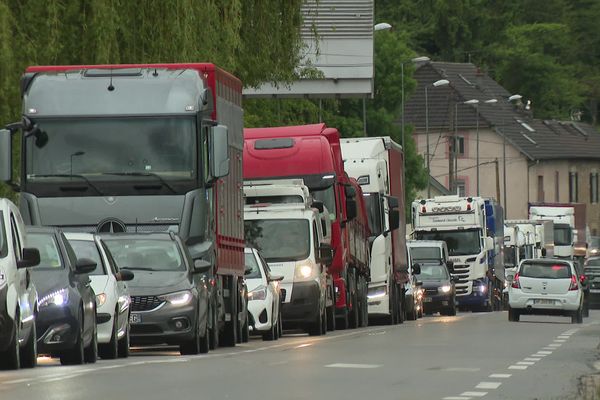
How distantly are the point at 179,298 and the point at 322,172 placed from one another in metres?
13.3

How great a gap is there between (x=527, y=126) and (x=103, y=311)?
109 m

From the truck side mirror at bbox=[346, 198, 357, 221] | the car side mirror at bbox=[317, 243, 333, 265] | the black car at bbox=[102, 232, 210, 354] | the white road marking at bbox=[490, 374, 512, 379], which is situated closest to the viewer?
the white road marking at bbox=[490, 374, 512, 379]

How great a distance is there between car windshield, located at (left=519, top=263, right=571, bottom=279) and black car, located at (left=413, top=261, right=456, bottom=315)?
9.51 m

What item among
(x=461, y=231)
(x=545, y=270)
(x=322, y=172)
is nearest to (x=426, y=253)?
(x=461, y=231)

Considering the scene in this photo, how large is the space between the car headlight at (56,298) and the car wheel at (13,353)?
167 cm

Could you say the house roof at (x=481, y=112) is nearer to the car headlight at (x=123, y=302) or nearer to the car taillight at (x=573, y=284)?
the car taillight at (x=573, y=284)

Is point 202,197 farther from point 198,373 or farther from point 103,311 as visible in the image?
point 198,373

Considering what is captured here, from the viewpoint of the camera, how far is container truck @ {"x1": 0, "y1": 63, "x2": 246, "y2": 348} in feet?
85.0

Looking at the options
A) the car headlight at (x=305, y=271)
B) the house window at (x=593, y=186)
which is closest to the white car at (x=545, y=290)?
the car headlight at (x=305, y=271)

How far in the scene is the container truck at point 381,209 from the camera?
4403 cm

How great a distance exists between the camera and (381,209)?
44500 mm

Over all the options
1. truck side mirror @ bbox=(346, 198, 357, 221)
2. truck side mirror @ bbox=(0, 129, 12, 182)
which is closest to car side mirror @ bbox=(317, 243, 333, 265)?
truck side mirror @ bbox=(346, 198, 357, 221)

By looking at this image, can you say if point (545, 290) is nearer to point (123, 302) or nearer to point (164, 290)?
point (164, 290)

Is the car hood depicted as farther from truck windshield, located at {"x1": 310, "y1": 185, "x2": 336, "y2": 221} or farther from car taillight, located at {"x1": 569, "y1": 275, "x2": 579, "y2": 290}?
car taillight, located at {"x1": 569, "y1": 275, "x2": 579, "y2": 290}
